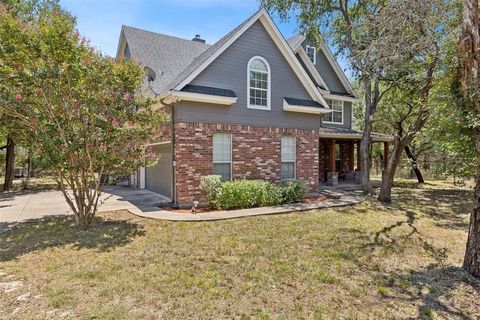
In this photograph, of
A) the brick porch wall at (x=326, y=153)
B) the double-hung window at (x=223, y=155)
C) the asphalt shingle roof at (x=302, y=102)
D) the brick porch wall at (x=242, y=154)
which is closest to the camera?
A: the brick porch wall at (x=242, y=154)

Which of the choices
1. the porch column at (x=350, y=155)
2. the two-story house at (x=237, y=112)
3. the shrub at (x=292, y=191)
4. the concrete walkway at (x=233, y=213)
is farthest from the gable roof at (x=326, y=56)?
the concrete walkway at (x=233, y=213)

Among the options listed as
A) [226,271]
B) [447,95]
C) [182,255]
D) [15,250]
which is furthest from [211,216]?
[447,95]

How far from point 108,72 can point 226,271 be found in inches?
226

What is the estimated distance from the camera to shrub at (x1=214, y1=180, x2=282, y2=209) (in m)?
9.95

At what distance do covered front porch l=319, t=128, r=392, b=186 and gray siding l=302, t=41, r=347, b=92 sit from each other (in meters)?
3.26

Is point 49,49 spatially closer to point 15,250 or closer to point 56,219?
point 15,250

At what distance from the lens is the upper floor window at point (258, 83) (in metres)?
11.6

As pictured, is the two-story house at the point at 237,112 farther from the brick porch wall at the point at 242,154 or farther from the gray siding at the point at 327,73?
the gray siding at the point at 327,73

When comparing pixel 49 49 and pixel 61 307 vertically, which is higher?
pixel 49 49

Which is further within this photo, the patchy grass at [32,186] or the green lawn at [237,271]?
the patchy grass at [32,186]

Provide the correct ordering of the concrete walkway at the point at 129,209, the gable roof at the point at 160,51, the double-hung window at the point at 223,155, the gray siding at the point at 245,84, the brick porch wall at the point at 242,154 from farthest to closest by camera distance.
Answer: the gable roof at the point at 160,51 < the double-hung window at the point at 223,155 < the gray siding at the point at 245,84 < the brick porch wall at the point at 242,154 < the concrete walkway at the point at 129,209

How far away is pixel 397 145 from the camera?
11.1 metres

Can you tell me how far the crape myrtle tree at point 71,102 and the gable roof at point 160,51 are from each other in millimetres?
5732

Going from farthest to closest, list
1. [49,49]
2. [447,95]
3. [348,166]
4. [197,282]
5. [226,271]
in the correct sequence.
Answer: [348,166] < [49,49] < [447,95] < [226,271] < [197,282]
